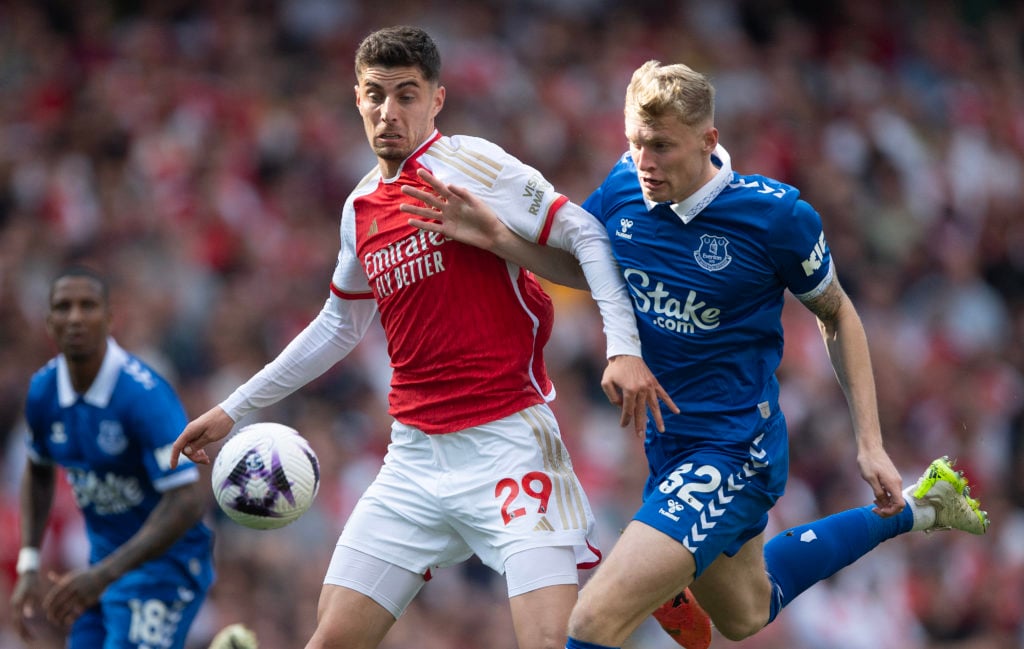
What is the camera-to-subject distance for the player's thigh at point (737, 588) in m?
5.68

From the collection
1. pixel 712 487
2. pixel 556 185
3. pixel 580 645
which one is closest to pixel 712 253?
pixel 712 487

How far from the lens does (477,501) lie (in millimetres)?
5234

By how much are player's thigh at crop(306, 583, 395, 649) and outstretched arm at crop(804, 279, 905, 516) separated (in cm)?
189

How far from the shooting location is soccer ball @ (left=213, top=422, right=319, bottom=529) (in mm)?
5539

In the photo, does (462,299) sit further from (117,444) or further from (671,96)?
(117,444)

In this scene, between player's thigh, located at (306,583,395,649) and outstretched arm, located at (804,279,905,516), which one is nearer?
outstretched arm, located at (804,279,905,516)

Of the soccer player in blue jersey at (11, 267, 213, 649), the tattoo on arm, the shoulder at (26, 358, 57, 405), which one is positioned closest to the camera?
the tattoo on arm

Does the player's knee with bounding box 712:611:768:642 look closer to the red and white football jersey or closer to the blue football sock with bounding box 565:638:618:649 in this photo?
the blue football sock with bounding box 565:638:618:649

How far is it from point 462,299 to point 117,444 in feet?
7.23

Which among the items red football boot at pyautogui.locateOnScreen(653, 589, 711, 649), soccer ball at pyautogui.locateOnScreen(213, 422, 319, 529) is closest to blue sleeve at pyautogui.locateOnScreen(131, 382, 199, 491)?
soccer ball at pyautogui.locateOnScreen(213, 422, 319, 529)

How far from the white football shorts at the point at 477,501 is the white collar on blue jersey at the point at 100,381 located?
182cm

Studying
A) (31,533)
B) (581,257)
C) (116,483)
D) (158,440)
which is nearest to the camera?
(581,257)

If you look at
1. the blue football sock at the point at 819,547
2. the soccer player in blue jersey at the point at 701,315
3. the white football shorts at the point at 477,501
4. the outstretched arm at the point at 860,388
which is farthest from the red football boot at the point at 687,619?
the outstretched arm at the point at 860,388

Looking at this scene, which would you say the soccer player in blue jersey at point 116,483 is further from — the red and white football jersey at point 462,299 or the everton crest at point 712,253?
the everton crest at point 712,253
